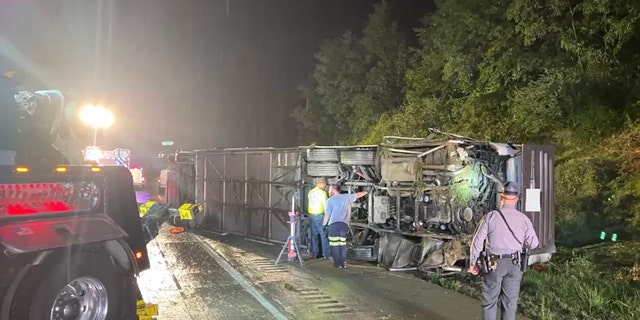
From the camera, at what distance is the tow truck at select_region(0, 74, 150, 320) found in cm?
377

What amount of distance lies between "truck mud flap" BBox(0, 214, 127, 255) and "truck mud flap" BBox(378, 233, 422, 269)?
6240 mm

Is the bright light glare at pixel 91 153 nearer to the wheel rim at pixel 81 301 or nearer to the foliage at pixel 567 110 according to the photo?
the wheel rim at pixel 81 301

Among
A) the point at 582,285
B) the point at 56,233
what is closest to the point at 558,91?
the point at 582,285

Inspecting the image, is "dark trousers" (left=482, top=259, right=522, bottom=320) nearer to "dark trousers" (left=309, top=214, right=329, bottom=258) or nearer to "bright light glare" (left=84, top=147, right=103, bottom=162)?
"bright light glare" (left=84, top=147, right=103, bottom=162)

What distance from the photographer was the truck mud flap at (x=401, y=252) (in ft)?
32.3

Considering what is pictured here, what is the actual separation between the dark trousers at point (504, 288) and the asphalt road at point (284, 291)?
1155 millimetres

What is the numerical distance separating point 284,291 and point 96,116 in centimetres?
370

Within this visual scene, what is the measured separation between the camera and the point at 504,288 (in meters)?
5.67

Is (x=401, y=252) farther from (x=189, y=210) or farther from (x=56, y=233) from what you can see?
(x=189, y=210)

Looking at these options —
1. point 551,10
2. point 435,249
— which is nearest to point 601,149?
point 551,10

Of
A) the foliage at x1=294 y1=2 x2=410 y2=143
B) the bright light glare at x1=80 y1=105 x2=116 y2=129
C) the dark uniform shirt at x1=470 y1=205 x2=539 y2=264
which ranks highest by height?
the foliage at x1=294 y1=2 x2=410 y2=143

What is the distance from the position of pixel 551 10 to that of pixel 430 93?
8.58m

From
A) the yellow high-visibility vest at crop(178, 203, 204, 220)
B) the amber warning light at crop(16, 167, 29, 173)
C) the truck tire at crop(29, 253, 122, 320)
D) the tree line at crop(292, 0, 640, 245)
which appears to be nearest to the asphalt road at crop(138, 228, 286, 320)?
the truck tire at crop(29, 253, 122, 320)

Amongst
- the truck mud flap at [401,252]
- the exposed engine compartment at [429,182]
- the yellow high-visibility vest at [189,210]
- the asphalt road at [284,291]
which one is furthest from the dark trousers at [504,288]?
the yellow high-visibility vest at [189,210]
